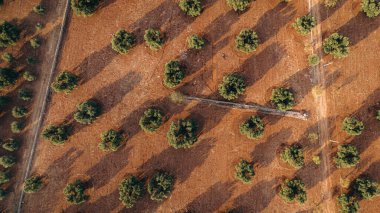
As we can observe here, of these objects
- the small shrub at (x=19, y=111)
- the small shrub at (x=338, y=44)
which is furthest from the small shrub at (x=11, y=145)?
the small shrub at (x=338, y=44)

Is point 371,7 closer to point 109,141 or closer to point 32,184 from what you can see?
point 109,141

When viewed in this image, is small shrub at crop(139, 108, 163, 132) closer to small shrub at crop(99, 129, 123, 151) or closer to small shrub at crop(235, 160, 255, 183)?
small shrub at crop(99, 129, 123, 151)

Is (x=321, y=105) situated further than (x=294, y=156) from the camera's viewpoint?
Yes

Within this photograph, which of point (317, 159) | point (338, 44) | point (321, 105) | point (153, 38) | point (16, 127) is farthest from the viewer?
point (321, 105)

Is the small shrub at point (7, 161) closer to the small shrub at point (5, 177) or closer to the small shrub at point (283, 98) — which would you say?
the small shrub at point (5, 177)

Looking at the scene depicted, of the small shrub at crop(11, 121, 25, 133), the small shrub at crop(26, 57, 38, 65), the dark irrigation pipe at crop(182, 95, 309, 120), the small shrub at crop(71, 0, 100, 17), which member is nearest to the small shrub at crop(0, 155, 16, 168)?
the small shrub at crop(11, 121, 25, 133)

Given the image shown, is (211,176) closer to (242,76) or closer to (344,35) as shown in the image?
(242,76)

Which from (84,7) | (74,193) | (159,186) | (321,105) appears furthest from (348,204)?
(84,7)
